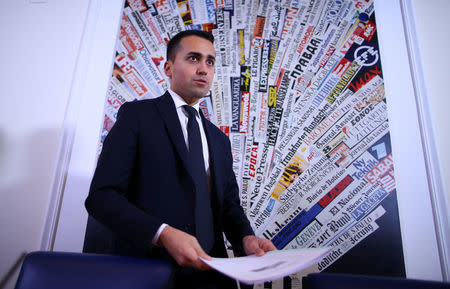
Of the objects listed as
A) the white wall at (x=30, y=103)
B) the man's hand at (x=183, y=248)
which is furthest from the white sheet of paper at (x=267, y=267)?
the white wall at (x=30, y=103)

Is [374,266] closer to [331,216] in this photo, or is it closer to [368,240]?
[368,240]

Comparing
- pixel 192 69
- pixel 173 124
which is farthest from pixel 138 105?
pixel 192 69

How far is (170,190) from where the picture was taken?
727 mm

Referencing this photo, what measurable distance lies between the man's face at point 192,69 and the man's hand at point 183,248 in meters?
0.59

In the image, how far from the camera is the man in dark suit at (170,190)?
564 millimetres

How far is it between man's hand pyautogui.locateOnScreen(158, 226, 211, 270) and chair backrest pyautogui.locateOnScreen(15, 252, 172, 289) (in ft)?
0.15

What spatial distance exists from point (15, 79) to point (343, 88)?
1679 mm

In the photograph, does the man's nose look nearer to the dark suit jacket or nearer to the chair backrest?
the dark suit jacket

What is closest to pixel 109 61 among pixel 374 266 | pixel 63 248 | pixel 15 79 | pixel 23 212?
pixel 15 79

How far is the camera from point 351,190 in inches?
45.3

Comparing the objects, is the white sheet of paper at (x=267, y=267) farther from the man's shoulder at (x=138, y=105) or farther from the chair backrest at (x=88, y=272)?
the man's shoulder at (x=138, y=105)

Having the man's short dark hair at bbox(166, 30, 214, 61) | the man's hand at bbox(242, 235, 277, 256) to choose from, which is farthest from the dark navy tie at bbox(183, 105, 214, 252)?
the man's short dark hair at bbox(166, 30, 214, 61)

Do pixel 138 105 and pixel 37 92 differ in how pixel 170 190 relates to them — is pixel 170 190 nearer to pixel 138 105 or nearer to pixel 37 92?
pixel 138 105

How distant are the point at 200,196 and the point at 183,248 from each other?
0.80 feet
